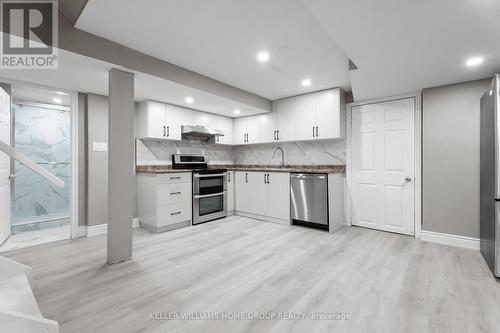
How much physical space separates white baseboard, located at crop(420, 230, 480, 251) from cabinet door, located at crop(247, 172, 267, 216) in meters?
2.45

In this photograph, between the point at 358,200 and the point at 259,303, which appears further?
the point at 358,200

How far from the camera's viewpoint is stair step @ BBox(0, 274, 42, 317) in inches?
51.4

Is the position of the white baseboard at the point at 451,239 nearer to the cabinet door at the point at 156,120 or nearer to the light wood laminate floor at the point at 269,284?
the light wood laminate floor at the point at 269,284

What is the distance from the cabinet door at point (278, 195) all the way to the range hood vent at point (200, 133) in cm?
141

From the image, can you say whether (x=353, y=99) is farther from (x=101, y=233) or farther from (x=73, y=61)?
(x=101, y=233)

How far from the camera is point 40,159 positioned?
4.95m

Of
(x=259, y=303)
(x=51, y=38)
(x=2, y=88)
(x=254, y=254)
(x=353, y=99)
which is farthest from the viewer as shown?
(x=353, y=99)

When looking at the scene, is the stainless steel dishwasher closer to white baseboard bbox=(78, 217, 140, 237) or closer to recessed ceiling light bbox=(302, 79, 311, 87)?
recessed ceiling light bbox=(302, 79, 311, 87)

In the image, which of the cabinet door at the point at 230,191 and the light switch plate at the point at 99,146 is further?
the cabinet door at the point at 230,191

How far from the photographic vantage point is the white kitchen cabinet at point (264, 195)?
13.6 ft

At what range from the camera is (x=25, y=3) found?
1912 millimetres

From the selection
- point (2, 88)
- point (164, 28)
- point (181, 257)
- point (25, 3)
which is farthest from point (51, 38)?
point (181, 257)

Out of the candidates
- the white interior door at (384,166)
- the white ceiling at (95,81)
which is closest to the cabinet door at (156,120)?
the white ceiling at (95,81)

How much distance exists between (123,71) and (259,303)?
107 inches
